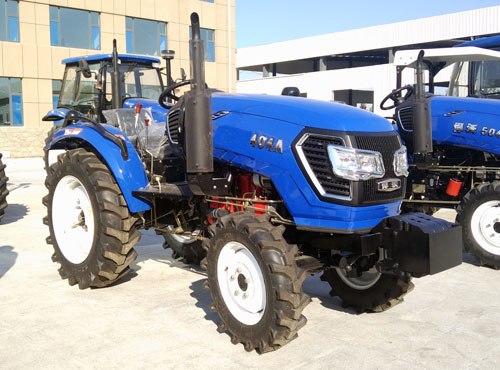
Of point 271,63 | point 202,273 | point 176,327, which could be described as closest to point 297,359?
point 176,327


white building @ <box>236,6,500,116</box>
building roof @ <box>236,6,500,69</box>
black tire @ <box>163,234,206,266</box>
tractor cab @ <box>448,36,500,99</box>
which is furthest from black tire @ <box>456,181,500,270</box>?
building roof @ <box>236,6,500,69</box>

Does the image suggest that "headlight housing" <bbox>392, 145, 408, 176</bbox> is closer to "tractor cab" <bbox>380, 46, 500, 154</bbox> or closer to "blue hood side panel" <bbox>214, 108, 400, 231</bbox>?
"blue hood side panel" <bbox>214, 108, 400, 231</bbox>

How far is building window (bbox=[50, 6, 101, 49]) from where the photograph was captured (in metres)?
25.0

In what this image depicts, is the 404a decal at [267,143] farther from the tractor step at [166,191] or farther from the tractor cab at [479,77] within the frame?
the tractor cab at [479,77]

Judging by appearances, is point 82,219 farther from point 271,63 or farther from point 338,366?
point 271,63

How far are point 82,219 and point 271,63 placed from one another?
40.0m

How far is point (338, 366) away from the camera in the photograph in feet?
11.1

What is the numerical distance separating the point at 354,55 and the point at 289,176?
133 ft

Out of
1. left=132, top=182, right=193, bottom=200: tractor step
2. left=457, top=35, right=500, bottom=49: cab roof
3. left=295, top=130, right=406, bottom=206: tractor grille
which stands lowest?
left=132, top=182, right=193, bottom=200: tractor step

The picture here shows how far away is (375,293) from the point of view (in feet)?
14.2

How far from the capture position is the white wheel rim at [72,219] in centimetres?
517

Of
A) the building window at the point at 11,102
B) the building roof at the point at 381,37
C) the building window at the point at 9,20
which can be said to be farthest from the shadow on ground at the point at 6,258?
the building roof at the point at 381,37

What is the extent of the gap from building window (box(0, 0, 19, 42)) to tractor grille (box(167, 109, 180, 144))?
22219mm

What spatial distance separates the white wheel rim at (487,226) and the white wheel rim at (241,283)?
3374mm
